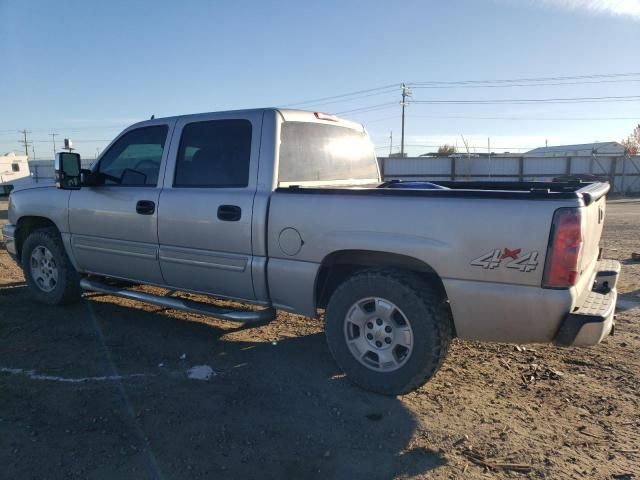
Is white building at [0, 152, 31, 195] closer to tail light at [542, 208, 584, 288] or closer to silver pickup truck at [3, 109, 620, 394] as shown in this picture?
silver pickup truck at [3, 109, 620, 394]

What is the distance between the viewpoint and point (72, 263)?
5.38 metres

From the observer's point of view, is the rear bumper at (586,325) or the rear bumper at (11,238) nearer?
the rear bumper at (586,325)

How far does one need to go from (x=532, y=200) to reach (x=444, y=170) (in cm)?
3030

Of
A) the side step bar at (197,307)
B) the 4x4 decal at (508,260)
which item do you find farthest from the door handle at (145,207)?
the 4x4 decal at (508,260)

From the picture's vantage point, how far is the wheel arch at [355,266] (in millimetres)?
3467

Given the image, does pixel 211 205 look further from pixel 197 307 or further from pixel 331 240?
pixel 331 240

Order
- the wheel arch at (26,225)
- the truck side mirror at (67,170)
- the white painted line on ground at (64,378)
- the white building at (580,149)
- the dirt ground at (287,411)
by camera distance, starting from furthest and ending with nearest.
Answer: the white building at (580,149) < the wheel arch at (26,225) < the truck side mirror at (67,170) < the white painted line on ground at (64,378) < the dirt ground at (287,411)

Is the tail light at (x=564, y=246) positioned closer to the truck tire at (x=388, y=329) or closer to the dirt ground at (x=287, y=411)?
the truck tire at (x=388, y=329)

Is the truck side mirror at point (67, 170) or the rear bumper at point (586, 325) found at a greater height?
the truck side mirror at point (67, 170)

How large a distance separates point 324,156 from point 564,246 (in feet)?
7.92

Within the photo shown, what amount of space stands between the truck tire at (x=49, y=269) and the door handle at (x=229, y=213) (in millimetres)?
2408

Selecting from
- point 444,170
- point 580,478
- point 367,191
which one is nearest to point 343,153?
point 367,191

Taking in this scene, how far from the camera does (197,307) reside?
4332mm

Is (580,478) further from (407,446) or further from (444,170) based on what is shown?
(444,170)
